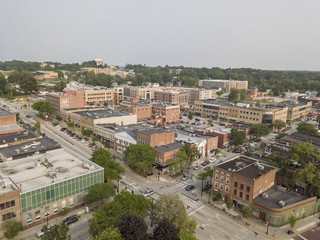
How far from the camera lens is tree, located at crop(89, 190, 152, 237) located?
30.9 meters

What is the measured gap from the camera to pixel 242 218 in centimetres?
4081

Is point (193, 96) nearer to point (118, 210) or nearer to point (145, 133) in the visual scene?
point (145, 133)

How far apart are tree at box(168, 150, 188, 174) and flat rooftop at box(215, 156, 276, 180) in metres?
8.87

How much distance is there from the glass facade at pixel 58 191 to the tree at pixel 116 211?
7.85 metres

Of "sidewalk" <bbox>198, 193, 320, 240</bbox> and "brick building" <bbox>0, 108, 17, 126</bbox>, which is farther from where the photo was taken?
"brick building" <bbox>0, 108, 17, 126</bbox>

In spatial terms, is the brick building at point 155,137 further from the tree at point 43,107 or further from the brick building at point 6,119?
the tree at point 43,107

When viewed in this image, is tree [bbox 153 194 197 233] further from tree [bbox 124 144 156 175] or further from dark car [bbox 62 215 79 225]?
tree [bbox 124 144 156 175]

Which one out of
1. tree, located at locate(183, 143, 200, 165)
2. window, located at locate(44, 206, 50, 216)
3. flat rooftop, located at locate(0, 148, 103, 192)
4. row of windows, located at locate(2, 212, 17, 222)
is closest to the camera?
row of windows, located at locate(2, 212, 17, 222)

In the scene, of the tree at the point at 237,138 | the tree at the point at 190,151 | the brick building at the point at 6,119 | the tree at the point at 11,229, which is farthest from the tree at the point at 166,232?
the brick building at the point at 6,119

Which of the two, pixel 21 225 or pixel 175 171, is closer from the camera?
pixel 21 225

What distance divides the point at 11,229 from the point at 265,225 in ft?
122

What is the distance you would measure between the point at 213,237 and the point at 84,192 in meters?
21.9

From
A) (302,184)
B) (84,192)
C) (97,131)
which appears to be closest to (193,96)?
(97,131)

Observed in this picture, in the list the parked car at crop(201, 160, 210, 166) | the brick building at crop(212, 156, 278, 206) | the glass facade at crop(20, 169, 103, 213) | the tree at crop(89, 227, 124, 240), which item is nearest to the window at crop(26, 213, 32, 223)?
the glass facade at crop(20, 169, 103, 213)
